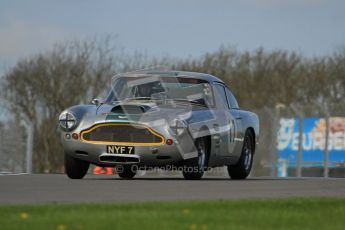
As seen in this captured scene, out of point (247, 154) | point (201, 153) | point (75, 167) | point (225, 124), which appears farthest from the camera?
point (247, 154)

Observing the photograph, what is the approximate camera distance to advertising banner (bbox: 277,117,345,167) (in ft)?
89.0

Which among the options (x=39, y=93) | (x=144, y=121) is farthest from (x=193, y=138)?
(x=39, y=93)

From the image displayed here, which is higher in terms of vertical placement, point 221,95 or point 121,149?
point 221,95

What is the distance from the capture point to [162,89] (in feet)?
47.8

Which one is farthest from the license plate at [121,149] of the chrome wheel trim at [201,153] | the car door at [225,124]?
the car door at [225,124]

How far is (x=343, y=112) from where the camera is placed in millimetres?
25797

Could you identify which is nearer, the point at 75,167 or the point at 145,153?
the point at 145,153

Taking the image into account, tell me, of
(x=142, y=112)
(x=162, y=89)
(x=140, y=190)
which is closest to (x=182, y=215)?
(x=140, y=190)

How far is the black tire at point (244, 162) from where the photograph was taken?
632 inches

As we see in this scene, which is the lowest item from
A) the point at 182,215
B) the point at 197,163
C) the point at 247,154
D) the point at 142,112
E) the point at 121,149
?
the point at 247,154

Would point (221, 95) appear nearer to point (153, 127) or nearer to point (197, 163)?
point (197, 163)

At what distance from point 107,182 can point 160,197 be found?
9.42 ft

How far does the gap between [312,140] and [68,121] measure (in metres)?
18.4

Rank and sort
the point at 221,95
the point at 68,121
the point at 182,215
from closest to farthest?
the point at 182,215
the point at 68,121
the point at 221,95
